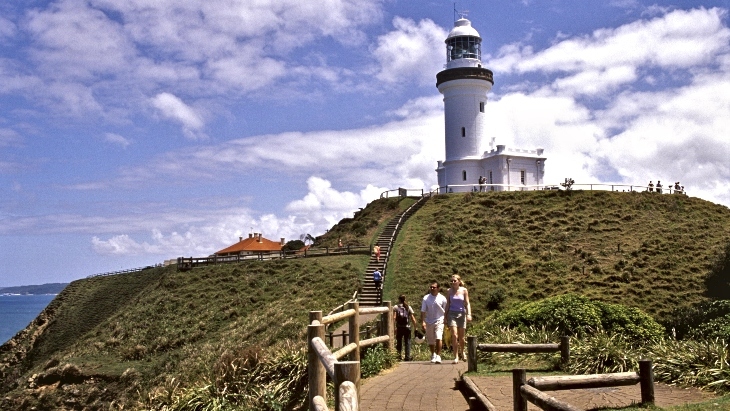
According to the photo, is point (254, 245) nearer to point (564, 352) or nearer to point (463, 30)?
point (463, 30)

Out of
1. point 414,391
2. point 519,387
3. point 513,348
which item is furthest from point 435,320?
A: point 519,387

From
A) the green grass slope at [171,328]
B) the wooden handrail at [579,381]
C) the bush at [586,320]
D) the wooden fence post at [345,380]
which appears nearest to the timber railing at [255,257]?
the green grass slope at [171,328]

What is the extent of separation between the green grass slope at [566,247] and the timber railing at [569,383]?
21.2 meters

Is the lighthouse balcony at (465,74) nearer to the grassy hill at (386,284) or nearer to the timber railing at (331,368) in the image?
the grassy hill at (386,284)

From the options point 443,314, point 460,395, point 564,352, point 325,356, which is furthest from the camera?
point 443,314

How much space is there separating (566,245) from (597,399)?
103 ft

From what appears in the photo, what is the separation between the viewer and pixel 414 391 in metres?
10.2

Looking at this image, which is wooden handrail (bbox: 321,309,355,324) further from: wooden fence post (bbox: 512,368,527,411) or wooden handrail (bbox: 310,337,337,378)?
wooden fence post (bbox: 512,368,527,411)

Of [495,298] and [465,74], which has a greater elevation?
[465,74]

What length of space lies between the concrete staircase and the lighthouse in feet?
18.3

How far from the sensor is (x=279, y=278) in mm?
37406

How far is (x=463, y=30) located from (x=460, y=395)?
49.3 metres

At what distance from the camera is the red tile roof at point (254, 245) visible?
66.6m

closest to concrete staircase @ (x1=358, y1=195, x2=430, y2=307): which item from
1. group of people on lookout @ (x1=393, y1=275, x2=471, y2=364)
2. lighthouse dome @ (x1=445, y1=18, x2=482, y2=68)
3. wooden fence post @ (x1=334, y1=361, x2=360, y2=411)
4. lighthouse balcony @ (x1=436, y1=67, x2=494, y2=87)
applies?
lighthouse balcony @ (x1=436, y1=67, x2=494, y2=87)
